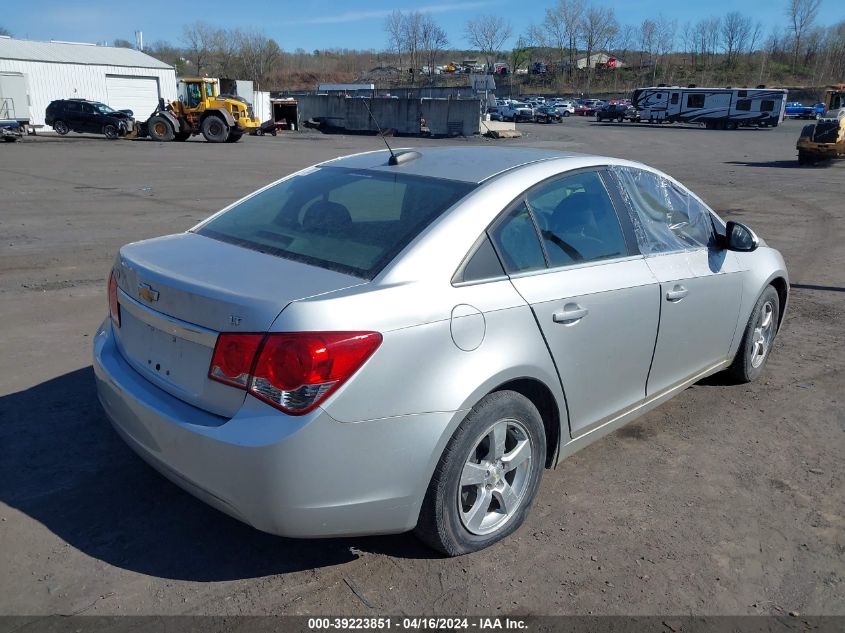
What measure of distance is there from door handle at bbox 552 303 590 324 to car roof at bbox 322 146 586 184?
711mm

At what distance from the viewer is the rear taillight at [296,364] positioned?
2.48 metres

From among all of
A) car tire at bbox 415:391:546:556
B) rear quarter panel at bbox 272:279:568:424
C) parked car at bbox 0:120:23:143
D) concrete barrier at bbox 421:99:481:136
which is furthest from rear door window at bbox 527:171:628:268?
concrete barrier at bbox 421:99:481:136

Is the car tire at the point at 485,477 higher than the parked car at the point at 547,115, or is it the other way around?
the parked car at the point at 547,115

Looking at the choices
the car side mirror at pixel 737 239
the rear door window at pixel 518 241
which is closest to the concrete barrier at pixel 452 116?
the car side mirror at pixel 737 239

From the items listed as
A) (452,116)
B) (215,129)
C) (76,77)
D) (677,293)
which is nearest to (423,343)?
(677,293)

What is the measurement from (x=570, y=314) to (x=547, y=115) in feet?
204

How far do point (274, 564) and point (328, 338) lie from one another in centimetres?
113

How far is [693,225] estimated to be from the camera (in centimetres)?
440

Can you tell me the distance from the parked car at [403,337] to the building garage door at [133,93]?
50.8 m

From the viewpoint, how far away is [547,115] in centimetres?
6206

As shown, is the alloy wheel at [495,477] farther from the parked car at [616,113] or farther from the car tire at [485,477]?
the parked car at [616,113]

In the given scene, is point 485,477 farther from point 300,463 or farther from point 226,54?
point 226,54

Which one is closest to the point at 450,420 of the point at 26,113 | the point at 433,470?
the point at 433,470

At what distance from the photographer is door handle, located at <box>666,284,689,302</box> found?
3.86 metres
